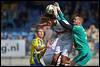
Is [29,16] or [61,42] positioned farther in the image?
[29,16]

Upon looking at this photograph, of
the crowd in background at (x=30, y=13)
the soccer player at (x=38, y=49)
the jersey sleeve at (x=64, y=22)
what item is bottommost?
the crowd in background at (x=30, y=13)

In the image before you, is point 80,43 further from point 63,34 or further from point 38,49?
point 38,49

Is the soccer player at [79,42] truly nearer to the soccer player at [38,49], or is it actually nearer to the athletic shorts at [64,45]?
the athletic shorts at [64,45]

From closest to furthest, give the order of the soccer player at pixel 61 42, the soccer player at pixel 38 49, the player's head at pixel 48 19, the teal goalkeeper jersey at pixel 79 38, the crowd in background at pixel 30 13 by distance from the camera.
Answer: the teal goalkeeper jersey at pixel 79 38 < the soccer player at pixel 61 42 < the player's head at pixel 48 19 < the soccer player at pixel 38 49 < the crowd in background at pixel 30 13

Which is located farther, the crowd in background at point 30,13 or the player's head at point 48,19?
the crowd in background at point 30,13

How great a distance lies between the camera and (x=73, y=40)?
11.8 meters

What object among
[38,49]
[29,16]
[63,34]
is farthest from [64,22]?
[29,16]

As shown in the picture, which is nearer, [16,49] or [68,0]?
[16,49]

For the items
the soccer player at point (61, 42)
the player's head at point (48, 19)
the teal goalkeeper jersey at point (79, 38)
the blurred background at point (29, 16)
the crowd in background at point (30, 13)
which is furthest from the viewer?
the crowd in background at point (30, 13)

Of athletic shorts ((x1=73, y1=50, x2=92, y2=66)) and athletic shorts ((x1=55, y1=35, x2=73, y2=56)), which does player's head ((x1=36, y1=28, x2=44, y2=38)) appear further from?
athletic shorts ((x1=73, y1=50, x2=92, y2=66))

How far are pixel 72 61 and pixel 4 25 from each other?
12.0 metres

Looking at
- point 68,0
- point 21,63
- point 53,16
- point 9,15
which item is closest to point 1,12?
point 9,15

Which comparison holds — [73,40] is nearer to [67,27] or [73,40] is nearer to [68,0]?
[67,27]

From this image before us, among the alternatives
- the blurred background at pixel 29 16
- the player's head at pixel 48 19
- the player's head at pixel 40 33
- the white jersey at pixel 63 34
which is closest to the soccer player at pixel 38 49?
the player's head at pixel 40 33
